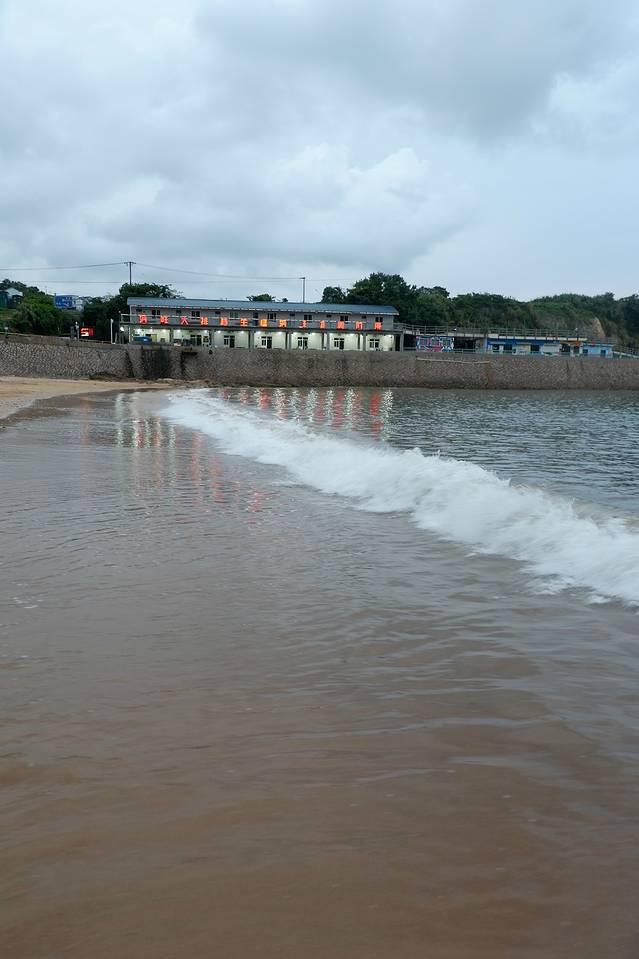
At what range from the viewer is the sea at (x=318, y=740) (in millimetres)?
2217

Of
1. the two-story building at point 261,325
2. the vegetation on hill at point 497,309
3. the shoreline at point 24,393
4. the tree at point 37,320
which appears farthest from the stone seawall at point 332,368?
the vegetation on hill at point 497,309

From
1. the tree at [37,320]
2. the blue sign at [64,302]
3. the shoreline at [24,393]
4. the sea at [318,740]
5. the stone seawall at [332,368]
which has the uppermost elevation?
the blue sign at [64,302]

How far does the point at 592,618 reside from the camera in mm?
5172

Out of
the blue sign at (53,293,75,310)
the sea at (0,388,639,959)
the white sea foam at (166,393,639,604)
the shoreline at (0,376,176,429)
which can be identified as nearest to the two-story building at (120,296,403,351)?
the shoreline at (0,376,176,429)

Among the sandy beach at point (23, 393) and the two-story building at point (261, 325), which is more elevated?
the two-story building at point (261, 325)

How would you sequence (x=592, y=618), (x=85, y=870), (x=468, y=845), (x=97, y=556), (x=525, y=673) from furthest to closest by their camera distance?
(x=97, y=556)
(x=592, y=618)
(x=525, y=673)
(x=468, y=845)
(x=85, y=870)

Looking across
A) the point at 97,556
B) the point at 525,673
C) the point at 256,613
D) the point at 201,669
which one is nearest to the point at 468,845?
the point at 525,673

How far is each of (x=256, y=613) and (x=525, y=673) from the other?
1.95m

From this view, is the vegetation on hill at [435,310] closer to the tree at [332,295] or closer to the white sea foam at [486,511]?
the tree at [332,295]

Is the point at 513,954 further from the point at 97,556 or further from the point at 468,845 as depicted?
the point at 97,556

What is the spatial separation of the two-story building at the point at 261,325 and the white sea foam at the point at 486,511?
7480 centimetres

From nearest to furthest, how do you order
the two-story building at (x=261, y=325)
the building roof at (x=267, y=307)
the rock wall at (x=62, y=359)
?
the rock wall at (x=62, y=359) → the two-story building at (x=261, y=325) → the building roof at (x=267, y=307)

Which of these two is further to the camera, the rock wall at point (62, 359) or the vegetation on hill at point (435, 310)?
the vegetation on hill at point (435, 310)

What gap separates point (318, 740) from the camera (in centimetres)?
333
